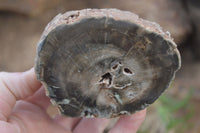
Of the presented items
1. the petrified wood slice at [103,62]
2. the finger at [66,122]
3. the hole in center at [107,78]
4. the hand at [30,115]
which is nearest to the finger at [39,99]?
the hand at [30,115]

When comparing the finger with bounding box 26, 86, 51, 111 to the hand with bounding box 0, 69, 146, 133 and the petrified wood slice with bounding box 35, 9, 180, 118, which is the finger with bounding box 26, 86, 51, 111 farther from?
the petrified wood slice with bounding box 35, 9, 180, 118

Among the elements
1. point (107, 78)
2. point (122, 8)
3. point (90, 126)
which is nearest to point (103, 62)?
point (107, 78)

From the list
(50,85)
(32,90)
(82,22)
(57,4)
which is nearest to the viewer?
(82,22)

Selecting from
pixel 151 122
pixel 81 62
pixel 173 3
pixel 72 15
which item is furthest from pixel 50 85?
pixel 173 3

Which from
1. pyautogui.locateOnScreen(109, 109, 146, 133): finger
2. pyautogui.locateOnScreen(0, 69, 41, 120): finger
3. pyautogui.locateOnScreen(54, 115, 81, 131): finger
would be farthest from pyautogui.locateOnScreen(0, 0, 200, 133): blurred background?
pyautogui.locateOnScreen(0, 69, 41, 120): finger

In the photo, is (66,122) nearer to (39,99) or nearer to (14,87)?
(39,99)

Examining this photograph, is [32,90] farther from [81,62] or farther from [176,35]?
[176,35]
